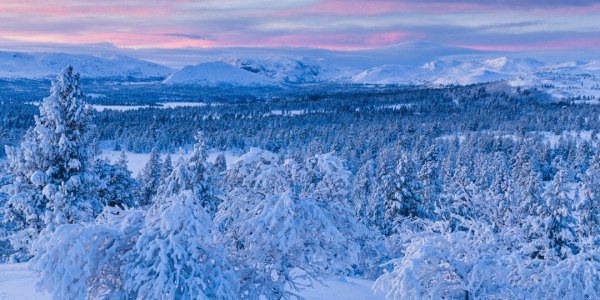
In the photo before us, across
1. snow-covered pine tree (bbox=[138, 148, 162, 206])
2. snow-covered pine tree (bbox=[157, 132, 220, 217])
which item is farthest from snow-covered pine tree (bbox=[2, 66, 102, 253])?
snow-covered pine tree (bbox=[138, 148, 162, 206])

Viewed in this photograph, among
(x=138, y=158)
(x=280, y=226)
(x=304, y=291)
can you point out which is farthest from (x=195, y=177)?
(x=138, y=158)

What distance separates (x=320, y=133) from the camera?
429ft

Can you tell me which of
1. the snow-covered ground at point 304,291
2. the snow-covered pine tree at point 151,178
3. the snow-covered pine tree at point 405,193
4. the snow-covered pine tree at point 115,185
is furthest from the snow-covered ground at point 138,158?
the snow-covered ground at point 304,291

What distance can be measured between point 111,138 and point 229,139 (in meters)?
37.4

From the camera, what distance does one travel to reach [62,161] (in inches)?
734

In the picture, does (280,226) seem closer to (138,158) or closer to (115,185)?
(115,185)

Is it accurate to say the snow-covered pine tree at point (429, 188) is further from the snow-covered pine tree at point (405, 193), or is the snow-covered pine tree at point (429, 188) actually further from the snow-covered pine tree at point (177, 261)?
the snow-covered pine tree at point (177, 261)

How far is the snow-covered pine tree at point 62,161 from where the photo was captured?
17.8 meters

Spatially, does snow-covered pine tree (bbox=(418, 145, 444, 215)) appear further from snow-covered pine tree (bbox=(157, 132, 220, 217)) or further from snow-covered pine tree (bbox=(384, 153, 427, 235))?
snow-covered pine tree (bbox=(157, 132, 220, 217))

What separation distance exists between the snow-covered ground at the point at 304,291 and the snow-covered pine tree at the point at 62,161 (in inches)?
106

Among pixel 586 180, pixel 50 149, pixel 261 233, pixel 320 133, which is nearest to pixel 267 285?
pixel 261 233

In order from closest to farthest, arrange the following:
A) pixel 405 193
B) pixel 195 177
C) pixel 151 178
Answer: pixel 195 177, pixel 405 193, pixel 151 178

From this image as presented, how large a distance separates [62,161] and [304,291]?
509 inches

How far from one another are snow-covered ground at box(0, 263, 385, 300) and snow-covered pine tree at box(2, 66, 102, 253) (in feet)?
8.86
